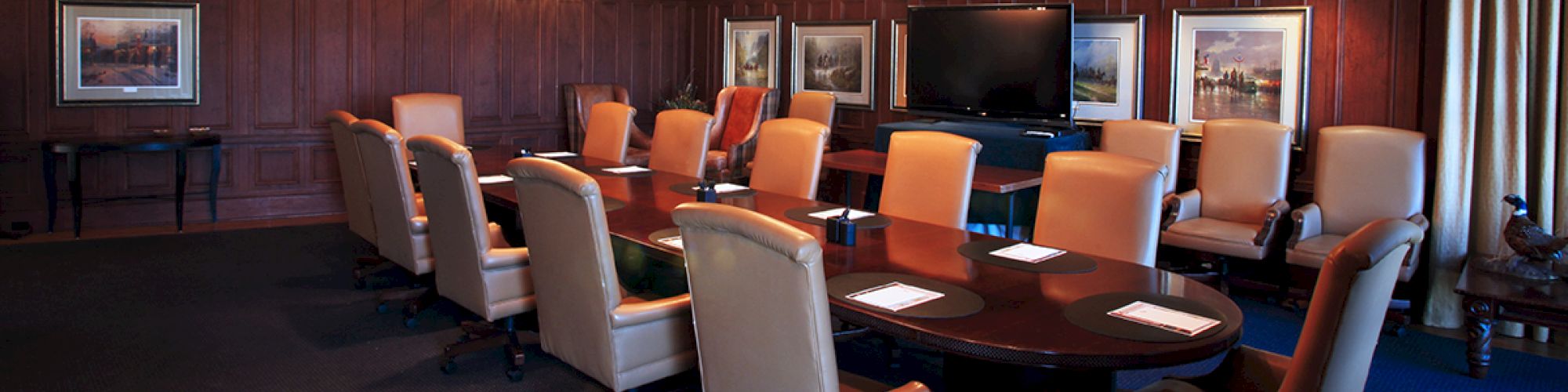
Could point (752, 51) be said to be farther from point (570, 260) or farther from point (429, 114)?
point (570, 260)

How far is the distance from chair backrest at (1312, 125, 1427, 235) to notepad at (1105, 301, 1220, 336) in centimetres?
312

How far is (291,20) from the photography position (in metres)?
7.88

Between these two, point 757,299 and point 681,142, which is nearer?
point 757,299

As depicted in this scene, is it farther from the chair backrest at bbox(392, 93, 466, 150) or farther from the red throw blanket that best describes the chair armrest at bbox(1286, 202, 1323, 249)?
the chair backrest at bbox(392, 93, 466, 150)

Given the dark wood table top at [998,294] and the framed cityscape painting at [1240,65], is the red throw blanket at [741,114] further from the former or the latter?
the dark wood table top at [998,294]

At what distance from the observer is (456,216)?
3.93 m

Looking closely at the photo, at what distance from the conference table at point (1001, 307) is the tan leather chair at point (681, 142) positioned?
59.6 inches

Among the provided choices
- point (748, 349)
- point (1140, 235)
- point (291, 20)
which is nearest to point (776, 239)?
point (748, 349)

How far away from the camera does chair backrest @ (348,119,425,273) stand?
175 inches

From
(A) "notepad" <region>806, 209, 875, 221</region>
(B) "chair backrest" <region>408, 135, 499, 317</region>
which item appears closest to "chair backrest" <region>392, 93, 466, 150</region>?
(B) "chair backrest" <region>408, 135, 499, 317</region>

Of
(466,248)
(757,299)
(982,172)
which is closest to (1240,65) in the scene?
(982,172)

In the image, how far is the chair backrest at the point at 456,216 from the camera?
3752 mm

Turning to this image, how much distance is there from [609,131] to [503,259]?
2810mm

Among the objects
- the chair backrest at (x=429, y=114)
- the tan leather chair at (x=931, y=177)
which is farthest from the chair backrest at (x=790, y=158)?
the chair backrest at (x=429, y=114)
